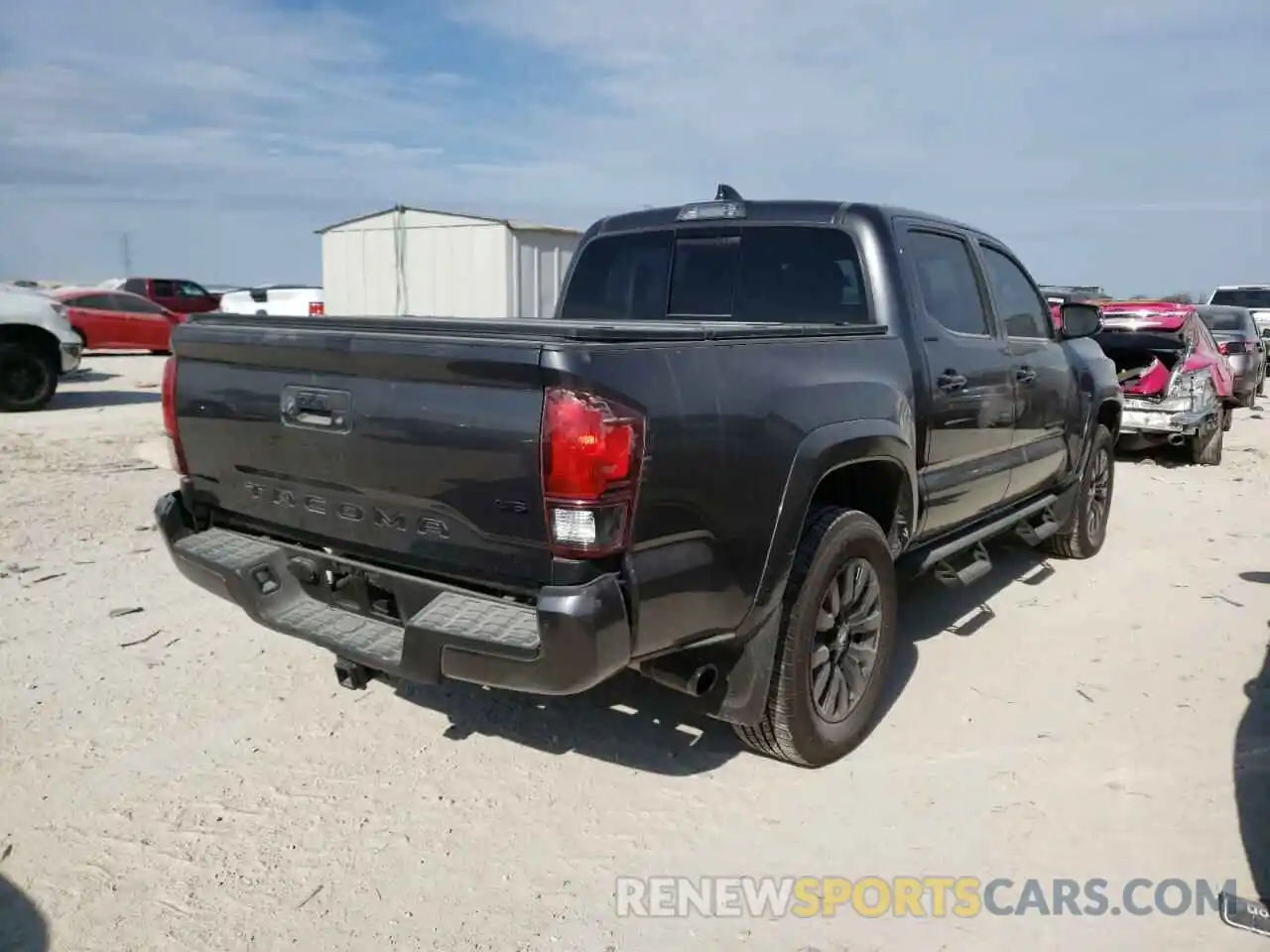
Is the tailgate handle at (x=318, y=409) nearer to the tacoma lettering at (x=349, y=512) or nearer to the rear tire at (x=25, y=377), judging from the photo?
the tacoma lettering at (x=349, y=512)

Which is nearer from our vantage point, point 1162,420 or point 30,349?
point 1162,420

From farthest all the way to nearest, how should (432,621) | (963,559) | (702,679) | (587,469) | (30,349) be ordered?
(30,349) → (963,559) → (702,679) → (432,621) → (587,469)

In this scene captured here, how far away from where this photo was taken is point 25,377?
39.3ft

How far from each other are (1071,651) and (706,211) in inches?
106

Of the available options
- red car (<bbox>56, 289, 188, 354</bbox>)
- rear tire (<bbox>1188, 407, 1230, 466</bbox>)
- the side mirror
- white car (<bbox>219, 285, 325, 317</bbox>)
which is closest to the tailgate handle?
the side mirror

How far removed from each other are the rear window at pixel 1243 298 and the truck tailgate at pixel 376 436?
912 inches

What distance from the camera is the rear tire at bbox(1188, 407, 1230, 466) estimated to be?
10078 millimetres

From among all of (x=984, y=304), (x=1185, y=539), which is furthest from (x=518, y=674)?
(x=1185, y=539)

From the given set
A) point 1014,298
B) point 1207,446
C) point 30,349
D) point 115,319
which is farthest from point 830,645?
point 115,319

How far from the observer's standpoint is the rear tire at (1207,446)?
33.1 ft

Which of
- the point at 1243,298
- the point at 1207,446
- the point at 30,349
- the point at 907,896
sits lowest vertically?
the point at 907,896

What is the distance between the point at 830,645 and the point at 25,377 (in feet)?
38.5

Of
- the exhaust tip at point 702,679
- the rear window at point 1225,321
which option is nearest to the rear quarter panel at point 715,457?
the exhaust tip at point 702,679

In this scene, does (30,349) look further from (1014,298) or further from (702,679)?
(702,679)
